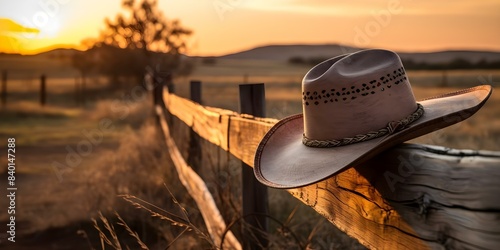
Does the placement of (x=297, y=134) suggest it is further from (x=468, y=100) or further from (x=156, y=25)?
(x=156, y=25)

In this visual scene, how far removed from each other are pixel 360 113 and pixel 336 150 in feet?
0.44

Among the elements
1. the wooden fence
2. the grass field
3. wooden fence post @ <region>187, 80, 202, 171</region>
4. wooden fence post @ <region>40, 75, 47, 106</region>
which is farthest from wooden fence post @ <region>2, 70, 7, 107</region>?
the wooden fence

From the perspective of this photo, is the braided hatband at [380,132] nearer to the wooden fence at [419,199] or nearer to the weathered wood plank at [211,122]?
the wooden fence at [419,199]

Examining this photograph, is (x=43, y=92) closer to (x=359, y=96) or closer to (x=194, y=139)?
(x=194, y=139)

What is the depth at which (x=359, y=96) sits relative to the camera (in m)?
1.76

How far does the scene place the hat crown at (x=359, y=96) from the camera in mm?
1746

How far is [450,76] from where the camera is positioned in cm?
3672

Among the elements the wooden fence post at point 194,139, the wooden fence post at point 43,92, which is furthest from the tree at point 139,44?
the wooden fence post at point 194,139

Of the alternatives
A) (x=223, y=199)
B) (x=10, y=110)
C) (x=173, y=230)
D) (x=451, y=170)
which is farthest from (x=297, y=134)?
(x=10, y=110)

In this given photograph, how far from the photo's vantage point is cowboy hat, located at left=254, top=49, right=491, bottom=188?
1664 mm

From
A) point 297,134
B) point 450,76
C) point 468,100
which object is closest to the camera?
point 468,100

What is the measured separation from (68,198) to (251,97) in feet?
15.8

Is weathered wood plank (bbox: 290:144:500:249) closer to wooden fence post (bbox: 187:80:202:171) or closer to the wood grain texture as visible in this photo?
the wood grain texture

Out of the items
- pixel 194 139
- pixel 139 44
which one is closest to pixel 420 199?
pixel 194 139
